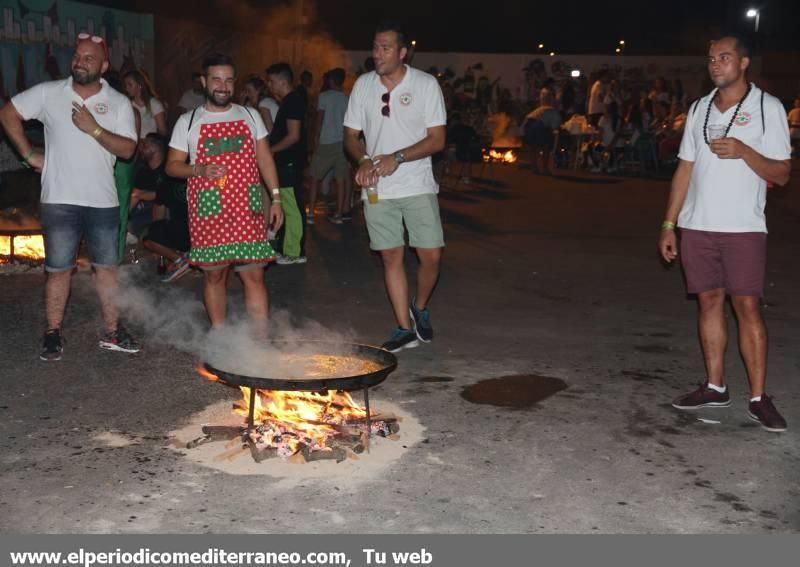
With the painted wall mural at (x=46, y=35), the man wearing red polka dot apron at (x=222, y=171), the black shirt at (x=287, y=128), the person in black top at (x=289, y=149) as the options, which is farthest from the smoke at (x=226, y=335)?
the painted wall mural at (x=46, y=35)

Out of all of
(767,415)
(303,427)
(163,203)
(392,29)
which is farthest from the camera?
(163,203)

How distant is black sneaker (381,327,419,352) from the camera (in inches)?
299

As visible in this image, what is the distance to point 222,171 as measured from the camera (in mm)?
6621

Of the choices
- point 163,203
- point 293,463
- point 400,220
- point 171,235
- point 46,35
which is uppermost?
point 46,35

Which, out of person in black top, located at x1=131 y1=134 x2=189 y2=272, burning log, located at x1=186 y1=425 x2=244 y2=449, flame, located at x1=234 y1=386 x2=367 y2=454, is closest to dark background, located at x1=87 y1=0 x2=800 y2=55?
person in black top, located at x1=131 y1=134 x2=189 y2=272

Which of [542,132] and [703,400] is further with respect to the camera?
[542,132]

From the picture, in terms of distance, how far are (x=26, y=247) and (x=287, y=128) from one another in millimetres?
2863

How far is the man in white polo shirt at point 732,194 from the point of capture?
5762 mm

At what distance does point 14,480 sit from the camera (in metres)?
5.04

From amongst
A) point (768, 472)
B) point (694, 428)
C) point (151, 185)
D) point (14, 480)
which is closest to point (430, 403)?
point (694, 428)

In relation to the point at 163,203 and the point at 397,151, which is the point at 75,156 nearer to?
the point at 397,151

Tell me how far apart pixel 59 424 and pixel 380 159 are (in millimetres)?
2724

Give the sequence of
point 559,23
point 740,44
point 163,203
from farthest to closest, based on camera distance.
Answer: point 559,23 → point 163,203 → point 740,44

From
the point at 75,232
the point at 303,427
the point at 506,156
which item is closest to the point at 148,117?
the point at 75,232
